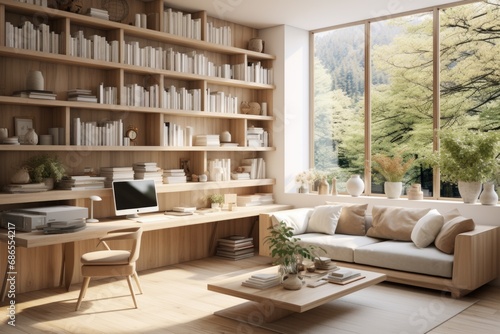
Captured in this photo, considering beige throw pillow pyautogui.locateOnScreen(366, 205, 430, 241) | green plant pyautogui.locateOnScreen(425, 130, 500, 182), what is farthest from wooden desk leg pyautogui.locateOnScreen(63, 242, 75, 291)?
green plant pyautogui.locateOnScreen(425, 130, 500, 182)

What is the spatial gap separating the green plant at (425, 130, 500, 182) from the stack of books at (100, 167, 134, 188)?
347 centimetres

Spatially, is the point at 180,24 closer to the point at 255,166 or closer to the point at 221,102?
the point at 221,102

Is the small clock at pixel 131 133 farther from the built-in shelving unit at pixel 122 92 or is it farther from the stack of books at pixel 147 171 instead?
the stack of books at pixel 147 171

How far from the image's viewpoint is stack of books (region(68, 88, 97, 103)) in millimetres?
5305

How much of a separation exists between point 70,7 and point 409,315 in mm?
4333

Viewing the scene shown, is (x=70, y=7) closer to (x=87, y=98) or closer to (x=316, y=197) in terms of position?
(x=87, y=98)

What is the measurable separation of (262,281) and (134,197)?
2.00 metres

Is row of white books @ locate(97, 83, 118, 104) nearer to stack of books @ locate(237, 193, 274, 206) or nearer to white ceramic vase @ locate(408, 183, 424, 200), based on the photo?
stack of books @ locate(237, 193, 274, 206)

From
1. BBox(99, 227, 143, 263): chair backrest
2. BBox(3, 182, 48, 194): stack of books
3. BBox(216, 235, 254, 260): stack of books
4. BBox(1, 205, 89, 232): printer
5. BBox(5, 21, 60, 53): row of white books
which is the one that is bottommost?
BBox(216, 235, 254, 260): stack of books

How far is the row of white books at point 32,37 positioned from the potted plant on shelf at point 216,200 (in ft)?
8.64

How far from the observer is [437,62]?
253 inches

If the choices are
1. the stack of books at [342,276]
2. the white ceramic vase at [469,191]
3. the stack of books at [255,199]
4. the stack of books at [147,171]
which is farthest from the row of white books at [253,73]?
the stack of books at [342,276]

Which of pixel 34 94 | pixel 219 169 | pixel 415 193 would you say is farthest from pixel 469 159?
pixel 34 94

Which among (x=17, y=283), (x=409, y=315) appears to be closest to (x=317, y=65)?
(x=409, y=315)
